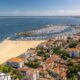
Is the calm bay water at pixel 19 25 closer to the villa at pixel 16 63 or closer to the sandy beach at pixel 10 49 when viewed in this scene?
the sandy beach at pixel 10 49

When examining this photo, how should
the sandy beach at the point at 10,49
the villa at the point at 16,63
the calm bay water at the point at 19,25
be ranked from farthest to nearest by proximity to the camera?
the calm bay water at the point at 19,25
the sandy beach at the point at 10,49
the villa at the point at 16,63

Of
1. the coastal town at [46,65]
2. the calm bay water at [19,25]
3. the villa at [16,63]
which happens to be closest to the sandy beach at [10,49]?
the coastal town at [46,65]

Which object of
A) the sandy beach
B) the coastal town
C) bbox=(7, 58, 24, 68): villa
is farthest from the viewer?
the sandy beach

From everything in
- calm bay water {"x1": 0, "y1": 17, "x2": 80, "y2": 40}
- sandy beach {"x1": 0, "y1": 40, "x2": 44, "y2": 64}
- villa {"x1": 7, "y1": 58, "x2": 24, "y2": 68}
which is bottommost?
calm bay water {"x1": 0, "y1": 17, "x2": 80, "y2": 40}

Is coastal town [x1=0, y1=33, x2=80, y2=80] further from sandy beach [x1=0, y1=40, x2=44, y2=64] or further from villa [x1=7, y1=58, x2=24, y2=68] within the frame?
sandy beach [x1=0, y1=40, x2=44, y2=64]

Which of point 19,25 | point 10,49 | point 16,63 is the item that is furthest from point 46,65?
point 19,25

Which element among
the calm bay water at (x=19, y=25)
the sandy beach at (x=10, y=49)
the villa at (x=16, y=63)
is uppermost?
the villa at (x=16, y=63)

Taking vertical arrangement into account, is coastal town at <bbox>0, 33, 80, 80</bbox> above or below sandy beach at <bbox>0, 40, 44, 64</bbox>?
above

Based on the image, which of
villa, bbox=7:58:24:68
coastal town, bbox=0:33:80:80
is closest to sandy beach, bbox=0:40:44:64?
coastal town, bbox=0:33:80:80

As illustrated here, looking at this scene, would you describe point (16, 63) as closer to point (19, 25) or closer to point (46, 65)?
point (46, 65)
